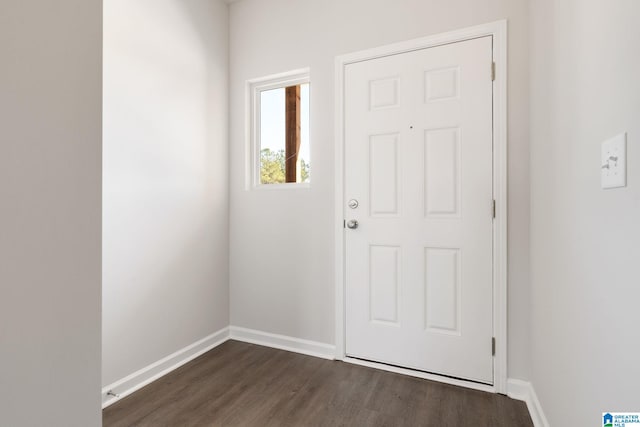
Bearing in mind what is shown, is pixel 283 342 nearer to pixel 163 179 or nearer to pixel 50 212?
pixel 163 179

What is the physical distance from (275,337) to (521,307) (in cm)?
170

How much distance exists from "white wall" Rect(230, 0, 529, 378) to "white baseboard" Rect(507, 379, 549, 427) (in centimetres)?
5

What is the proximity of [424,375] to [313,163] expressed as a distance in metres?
1.60

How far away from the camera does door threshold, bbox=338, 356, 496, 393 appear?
1876 millimetres

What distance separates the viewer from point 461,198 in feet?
6.37

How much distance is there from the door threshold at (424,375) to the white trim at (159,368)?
1.04 meters

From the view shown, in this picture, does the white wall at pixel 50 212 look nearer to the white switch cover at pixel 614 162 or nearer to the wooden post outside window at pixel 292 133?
the white switch cover at pixel 614 162

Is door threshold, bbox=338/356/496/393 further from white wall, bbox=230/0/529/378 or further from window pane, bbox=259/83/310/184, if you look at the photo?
window pane, bbox=259/83/310/184

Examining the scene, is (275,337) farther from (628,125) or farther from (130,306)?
(628,125)

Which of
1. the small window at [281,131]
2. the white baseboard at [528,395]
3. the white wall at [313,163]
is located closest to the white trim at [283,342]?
the white wall at [313,163]

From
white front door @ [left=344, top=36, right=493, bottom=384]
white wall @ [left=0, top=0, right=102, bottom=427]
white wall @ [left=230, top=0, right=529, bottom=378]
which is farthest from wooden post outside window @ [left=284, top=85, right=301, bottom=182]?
white wall @ [left=0, top=0, right=102, bottom=427]

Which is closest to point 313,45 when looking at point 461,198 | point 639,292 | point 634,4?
point 461,198

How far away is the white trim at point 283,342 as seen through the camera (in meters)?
2.31

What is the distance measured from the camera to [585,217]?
1003 millimetres
